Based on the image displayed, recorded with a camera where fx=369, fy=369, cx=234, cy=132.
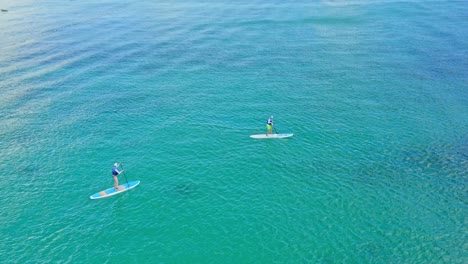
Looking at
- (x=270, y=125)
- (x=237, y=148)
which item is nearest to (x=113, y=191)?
(x=237, y=148)

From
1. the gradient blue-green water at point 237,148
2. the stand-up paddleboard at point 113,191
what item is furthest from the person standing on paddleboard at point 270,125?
the stand-up paddleboard at point 113,191

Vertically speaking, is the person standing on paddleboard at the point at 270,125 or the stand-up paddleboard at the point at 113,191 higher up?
the person standing on paddleboard at the point at 270,125

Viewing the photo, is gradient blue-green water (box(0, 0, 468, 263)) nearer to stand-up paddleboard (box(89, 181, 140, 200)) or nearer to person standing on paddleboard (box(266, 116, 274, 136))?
stand-up paddleboard (box(89, 181, 140, 200))

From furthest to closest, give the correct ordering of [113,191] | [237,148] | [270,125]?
[270,125]
[237,148]
[113,191]

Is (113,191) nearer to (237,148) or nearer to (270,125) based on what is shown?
(237,148)

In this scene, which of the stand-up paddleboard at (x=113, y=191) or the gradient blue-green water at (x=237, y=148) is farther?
the stand-up paddleboard at (x=113, y=191)

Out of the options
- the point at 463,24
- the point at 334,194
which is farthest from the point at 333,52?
the point at 334,194

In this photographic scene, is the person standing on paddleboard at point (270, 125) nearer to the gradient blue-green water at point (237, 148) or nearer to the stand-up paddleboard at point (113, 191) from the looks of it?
the gradient blue-green water at point (237, 148)

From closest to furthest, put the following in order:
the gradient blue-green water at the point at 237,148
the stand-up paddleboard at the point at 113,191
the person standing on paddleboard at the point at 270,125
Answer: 1. the gradient blue-green water at the point at 237,148
2. the stand-up paddleboard at the point at 113,191
3. the person standing on paddleboard at the point at 270,125
